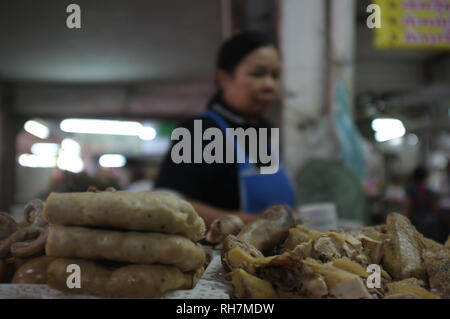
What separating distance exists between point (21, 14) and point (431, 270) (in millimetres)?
3442

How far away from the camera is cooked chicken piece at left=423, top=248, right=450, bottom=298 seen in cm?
73

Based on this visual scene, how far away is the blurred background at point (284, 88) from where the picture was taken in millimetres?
2588

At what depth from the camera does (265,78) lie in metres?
2.13

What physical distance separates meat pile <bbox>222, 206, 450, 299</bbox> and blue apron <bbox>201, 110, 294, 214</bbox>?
109cm

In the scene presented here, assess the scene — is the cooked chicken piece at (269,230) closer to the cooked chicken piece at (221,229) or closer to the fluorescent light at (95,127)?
the cooked chicken piece at (221,229)

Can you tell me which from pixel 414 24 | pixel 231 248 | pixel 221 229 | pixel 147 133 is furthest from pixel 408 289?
pixel 147 133

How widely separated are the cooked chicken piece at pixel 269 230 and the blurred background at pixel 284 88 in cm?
33

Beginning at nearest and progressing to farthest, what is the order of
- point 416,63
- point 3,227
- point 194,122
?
point 3,227
point 194,122
point 416,63

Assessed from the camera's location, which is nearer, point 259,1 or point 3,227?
point 3,227

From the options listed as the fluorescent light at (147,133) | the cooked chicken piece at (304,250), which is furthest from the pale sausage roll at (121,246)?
the fluorescent light at (147,133)

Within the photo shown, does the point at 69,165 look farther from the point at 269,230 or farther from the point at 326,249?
the point at 326,249
